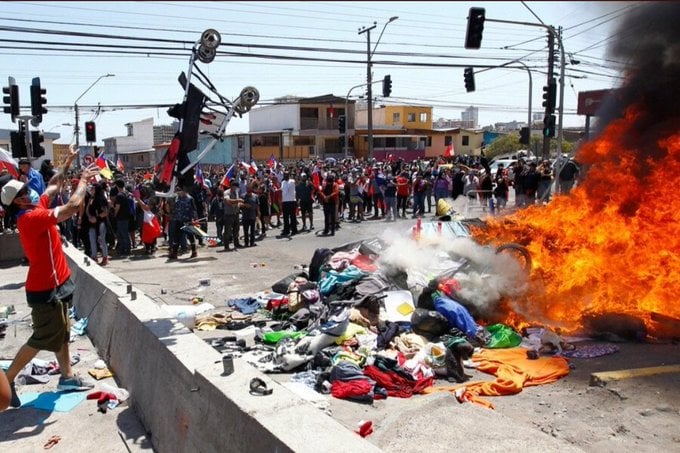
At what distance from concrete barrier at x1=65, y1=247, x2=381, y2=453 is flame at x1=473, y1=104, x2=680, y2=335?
15.8 feet

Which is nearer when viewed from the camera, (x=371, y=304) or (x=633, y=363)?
(x=633, y=363)

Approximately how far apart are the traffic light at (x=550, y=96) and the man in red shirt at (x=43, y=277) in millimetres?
19901

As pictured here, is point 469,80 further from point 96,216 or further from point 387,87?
point 96,216

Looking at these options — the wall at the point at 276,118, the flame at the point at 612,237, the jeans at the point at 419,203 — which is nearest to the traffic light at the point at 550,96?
the jeans at the point at 419,203

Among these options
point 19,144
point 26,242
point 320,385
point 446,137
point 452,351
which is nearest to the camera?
point 26,242

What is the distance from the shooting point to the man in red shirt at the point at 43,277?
196 inches

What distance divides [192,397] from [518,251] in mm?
5915

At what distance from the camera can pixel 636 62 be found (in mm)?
9188

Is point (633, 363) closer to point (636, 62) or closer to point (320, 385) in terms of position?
point (320, 385)

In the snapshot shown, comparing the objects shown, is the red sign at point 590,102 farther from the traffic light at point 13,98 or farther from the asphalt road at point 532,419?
the traffic light at point 13,98

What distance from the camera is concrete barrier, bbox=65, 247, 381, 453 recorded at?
9.61ft

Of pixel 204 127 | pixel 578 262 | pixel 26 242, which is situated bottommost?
pixel 578 262

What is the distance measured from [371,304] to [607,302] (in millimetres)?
3219

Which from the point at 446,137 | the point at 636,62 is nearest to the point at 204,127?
the point at 636,62
